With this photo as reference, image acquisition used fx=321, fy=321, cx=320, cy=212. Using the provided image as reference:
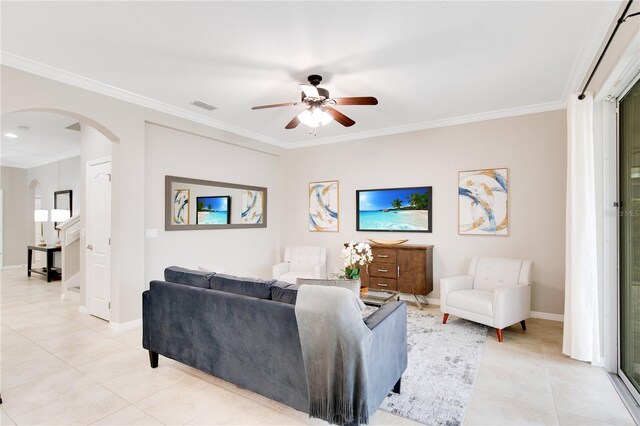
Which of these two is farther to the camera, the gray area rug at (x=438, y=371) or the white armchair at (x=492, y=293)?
the white armchair at (x=492, y=293)

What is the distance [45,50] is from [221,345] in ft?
10.3

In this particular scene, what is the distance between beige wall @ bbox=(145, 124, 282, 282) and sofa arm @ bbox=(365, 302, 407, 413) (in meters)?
3.42

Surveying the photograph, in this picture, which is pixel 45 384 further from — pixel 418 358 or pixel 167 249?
pixel 418 358

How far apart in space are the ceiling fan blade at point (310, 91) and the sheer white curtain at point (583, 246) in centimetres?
246

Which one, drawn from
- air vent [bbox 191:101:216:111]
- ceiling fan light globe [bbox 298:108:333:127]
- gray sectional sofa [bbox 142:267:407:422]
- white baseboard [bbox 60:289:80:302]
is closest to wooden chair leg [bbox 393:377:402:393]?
gray sectional sofa [bbox 142:267:407:422]

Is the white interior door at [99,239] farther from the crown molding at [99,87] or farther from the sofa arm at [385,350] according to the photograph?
the sofa arm at [385,350]

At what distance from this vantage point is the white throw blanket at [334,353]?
185 centimetres

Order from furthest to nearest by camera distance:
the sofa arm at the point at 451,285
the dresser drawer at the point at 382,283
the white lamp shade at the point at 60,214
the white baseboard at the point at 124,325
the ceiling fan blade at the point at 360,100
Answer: the white lamp shade at the point at 60,214, the dresser drawer at the point at 382,283, the sofa arm at the point at 451,285, the white baseboard at the point at 124,325, the ceiling fan blade at the point at 360,100

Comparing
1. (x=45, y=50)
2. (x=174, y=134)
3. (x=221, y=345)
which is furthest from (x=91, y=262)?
(x=221, y=345)

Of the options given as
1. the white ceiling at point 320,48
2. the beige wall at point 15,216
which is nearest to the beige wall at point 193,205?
the white ceiling at point 320,48

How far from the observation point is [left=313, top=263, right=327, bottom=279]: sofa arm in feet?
→ 17.6

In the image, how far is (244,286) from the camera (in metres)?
2.43

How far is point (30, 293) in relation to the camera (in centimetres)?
590

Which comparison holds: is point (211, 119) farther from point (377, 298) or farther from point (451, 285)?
point (451, 285)
